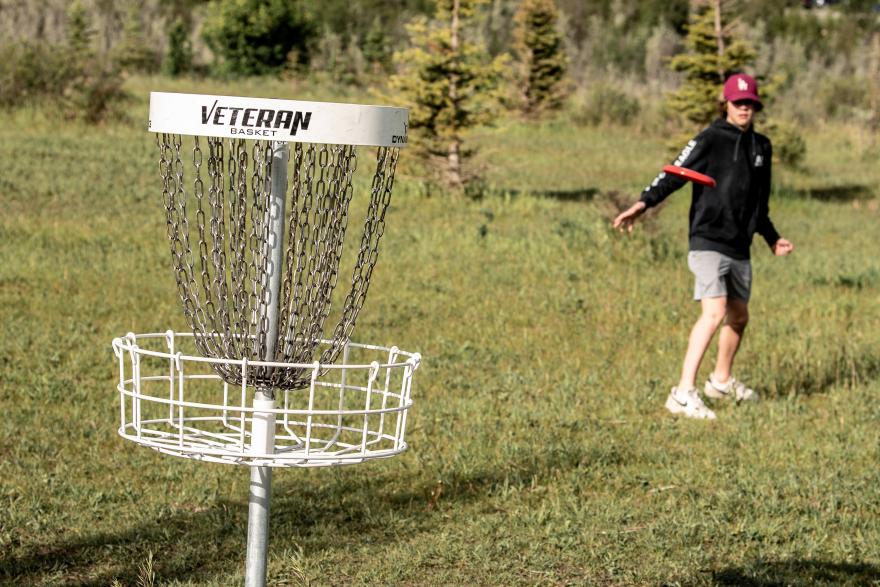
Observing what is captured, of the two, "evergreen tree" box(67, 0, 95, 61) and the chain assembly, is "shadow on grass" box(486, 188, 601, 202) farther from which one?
"evergreen tree" box(67, 0, 95, 61)

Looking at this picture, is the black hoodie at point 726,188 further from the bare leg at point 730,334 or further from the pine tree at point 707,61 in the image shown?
the pine tree at point 707,61

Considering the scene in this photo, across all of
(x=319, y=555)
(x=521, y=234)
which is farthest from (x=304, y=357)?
(x=521, y=234)

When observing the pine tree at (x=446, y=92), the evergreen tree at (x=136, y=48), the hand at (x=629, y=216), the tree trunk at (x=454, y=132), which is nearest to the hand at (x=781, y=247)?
the hand at (x=629, y=216)

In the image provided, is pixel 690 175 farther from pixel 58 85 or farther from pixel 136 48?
pixel 136 48

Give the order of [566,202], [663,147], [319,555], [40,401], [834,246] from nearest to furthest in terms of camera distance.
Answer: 1. [319,555]
2. [40,401]
3. [834,246]
4. [566,202]
5. [663,147]

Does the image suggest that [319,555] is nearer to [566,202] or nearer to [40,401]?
[40,401]

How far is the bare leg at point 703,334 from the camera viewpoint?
766 cm

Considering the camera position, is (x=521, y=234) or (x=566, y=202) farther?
(x=566, y=202)

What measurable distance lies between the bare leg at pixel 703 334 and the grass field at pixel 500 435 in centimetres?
29

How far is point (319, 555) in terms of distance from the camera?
525 cm

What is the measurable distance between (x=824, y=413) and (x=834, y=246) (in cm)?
871

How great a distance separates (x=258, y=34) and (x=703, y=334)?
40106mm

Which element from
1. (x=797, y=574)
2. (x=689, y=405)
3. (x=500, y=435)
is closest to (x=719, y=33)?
(x=689, y=405)

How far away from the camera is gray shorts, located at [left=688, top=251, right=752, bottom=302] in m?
7.66
